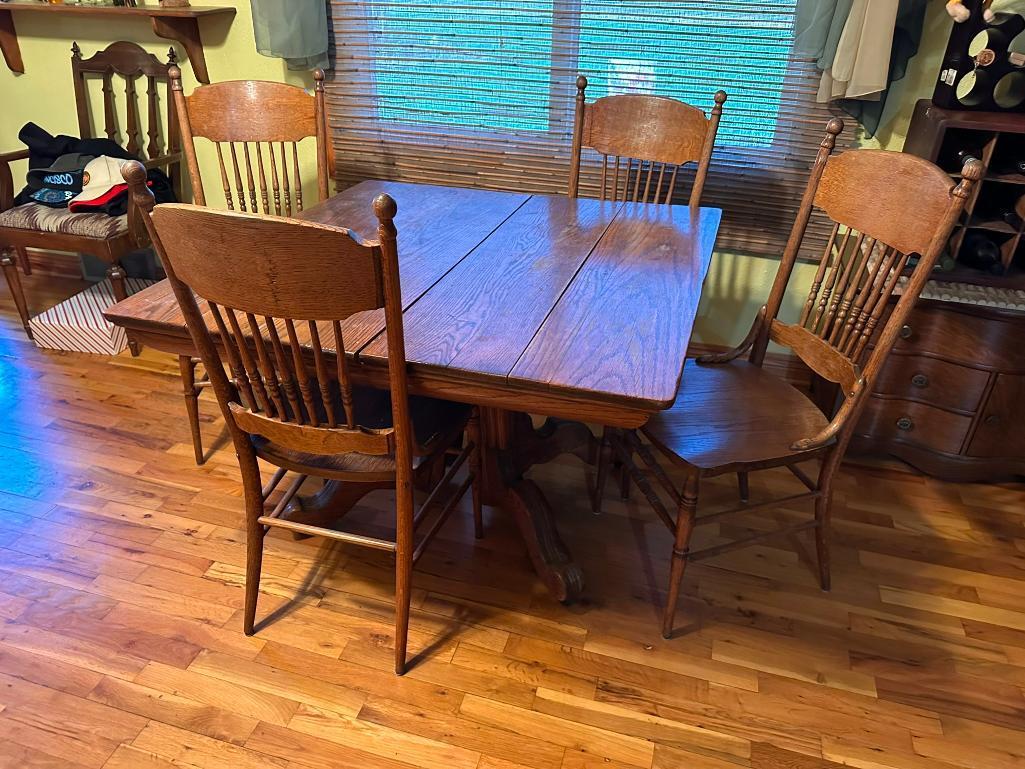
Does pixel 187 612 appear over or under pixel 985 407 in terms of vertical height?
under

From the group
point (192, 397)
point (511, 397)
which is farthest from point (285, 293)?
point (192, 397)

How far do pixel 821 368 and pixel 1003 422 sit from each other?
82cm

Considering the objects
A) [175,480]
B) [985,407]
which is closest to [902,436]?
[985,407]

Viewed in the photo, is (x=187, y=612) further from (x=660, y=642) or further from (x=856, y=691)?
(x=856, y=691)

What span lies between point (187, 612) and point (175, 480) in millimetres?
564

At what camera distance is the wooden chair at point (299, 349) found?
1074 millimetres

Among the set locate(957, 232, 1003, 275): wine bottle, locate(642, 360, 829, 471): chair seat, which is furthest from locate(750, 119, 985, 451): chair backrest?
locate(957, 232, 1003, 275): wine bottle

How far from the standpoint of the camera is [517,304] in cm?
144

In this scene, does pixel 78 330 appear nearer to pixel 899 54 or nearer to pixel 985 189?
pixel 899 54

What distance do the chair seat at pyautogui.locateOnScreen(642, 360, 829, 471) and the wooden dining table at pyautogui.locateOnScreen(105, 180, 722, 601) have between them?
0.29 meters

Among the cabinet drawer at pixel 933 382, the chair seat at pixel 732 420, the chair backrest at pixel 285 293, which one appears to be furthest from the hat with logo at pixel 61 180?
the cabinet drawer at pixel 933 382

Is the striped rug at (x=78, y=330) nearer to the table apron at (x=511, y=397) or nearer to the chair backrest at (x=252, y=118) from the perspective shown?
the chair backrest at (x=252, y=118)

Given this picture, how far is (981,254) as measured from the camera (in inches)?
78.0

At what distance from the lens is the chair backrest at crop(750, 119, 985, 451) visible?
1.38 m
